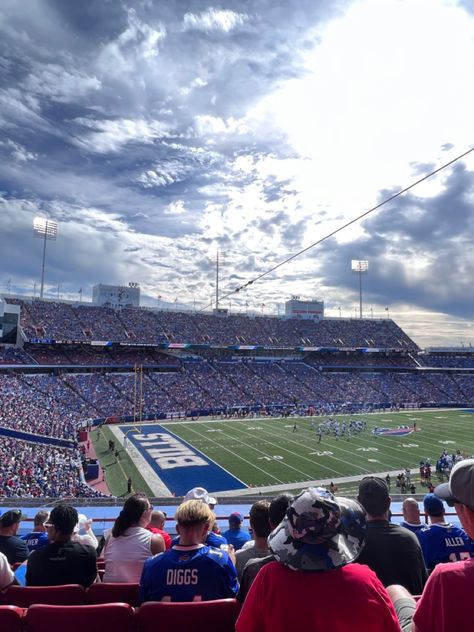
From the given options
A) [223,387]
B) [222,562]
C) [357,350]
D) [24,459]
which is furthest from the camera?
[357,350]

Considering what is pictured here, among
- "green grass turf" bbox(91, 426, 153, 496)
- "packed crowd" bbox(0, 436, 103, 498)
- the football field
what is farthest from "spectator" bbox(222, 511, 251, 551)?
the football field

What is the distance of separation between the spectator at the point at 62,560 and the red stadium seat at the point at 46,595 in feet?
0.58

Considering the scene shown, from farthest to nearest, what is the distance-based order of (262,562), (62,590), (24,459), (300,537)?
(24,459)
(62,590)
(262,562)
(300,537)

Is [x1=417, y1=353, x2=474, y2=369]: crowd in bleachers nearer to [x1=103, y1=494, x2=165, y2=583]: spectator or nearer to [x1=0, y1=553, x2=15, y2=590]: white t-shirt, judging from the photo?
[x1=103, y1=494, x2=165, y2=583]: spectator

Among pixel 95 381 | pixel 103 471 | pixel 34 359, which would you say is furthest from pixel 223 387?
pixel 103 471

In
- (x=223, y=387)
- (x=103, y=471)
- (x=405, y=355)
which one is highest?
(x=405, y=355)

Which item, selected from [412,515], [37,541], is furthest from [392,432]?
[37,541]

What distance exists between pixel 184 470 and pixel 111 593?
885 inches

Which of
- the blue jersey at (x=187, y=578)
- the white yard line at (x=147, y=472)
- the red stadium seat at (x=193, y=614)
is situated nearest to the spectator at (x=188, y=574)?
the blue jersey at (x=187, y=578)

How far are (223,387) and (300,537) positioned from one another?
1884 inches

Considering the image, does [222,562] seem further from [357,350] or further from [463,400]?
[357,350]

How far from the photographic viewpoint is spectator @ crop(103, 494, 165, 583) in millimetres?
3221

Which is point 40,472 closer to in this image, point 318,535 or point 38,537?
point 38,537

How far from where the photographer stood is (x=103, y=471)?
2355 centimetres
